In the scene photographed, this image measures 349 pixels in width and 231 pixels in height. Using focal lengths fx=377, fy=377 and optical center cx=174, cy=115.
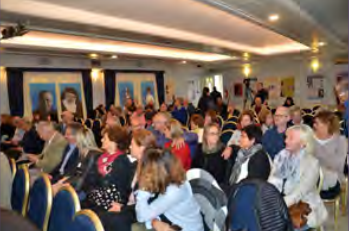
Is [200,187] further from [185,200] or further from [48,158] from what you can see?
[48,158]

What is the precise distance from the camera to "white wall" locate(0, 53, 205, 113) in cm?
1117

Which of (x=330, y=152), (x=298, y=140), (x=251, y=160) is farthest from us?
(x=330, y=152)

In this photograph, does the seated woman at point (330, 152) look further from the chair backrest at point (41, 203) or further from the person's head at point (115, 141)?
the chair backrest at point (41, 203)

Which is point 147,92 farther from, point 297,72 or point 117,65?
point 297,72

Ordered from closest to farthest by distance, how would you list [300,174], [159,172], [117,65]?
[159,172] → [300,174] → [117,65]

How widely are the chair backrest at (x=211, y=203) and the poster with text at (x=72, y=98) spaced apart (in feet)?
32.9

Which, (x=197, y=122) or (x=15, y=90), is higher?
(x=15, y=90)

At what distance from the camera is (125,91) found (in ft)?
49.2

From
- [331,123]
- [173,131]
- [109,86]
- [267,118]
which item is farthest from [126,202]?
[109,86]

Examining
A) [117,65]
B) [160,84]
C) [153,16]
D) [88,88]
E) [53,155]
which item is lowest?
[53,155]

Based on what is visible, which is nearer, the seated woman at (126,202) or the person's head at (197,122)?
the seated woman at (126,202)

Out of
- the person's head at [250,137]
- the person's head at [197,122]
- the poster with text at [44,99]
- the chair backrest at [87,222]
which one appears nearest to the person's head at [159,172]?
the chair backrest at [87,222]

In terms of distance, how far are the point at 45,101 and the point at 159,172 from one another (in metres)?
9.88

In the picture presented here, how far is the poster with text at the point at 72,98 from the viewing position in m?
12.3
